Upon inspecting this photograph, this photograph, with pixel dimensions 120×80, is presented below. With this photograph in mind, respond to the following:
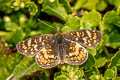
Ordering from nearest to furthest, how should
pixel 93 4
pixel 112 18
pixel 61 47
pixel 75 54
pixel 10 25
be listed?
pixel 75 54 < pixel 61 47 < pixel 112 18 < pixel 93 4 < pixel 10 25

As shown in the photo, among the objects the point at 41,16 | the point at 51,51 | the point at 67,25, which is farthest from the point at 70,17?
Result: the point at 41,16

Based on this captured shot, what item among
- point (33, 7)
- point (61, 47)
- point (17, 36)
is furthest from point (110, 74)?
point (17, 36)

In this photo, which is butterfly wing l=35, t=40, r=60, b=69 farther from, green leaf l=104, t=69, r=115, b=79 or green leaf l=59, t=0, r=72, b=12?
green leaf l=59, t=0, r=72, b=12

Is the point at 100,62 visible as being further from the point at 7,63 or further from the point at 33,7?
the point at 7,63

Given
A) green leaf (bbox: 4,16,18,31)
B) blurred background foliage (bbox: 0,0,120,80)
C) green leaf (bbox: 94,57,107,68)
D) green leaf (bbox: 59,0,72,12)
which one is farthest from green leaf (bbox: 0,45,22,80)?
green leaf (bbox: 94,57,107,68)

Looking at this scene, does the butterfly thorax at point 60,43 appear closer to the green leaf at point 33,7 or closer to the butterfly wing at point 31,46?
the butterfly wing at point 31,46

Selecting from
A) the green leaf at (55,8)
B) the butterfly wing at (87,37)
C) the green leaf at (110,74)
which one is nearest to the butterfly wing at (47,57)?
the butterfly wing at (87,37)
